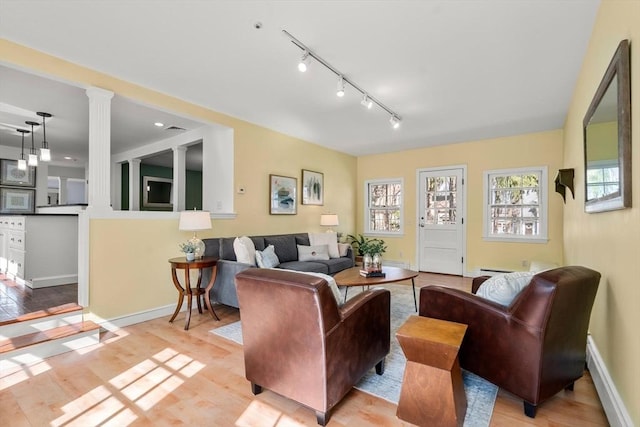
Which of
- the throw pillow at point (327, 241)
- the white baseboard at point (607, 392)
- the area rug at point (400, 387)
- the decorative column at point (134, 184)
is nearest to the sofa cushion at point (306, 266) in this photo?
the throw pillow at point (327, 241)

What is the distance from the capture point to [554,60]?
2.83 meters

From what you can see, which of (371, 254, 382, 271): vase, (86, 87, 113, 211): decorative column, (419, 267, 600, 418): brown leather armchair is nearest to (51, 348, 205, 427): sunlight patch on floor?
(86, 87, 113, 211): decorative column

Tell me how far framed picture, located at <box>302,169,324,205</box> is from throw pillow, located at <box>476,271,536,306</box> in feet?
13.4

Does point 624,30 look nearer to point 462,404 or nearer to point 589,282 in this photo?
point 589,282

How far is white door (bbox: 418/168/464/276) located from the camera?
586 cm

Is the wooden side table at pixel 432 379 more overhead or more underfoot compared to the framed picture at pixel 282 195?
more underfoot

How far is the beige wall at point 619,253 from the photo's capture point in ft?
4.65

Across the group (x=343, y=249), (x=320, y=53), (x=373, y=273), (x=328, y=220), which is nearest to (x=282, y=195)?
(x=328, y=220)

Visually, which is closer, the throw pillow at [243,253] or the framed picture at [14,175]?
the throw pillow at [243,253]

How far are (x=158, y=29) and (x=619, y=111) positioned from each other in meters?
3.09

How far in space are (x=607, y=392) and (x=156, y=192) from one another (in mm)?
8459

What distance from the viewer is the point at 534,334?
1.68 metres

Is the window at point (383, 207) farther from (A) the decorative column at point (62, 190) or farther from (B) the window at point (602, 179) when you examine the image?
(A) the decorative column at point (62, 190)

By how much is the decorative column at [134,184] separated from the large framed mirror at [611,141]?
750cm
